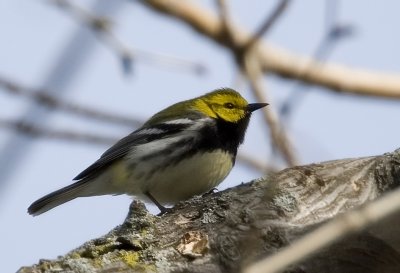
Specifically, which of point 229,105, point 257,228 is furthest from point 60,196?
point 257,228

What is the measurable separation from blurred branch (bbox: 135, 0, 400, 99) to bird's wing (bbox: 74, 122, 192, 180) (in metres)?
0.73

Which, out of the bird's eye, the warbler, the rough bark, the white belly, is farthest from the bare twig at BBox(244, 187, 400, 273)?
the bird's eye

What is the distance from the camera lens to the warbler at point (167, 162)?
195 inches

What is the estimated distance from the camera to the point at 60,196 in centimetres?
529

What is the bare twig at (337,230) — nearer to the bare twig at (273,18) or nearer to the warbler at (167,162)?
the bare twig at (273,18)

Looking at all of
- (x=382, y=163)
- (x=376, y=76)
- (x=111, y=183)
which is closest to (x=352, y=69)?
(x=376, y=76)

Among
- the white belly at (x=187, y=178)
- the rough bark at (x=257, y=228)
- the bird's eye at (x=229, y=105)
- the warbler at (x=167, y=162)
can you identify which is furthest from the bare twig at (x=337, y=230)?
the bird's eye at (x=229, y=105)

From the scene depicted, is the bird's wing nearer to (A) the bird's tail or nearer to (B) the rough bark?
(A) the bird's tail

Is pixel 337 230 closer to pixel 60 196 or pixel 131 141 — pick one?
pixel 60 196

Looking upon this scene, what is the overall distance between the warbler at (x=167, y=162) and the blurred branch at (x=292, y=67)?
1.38ft

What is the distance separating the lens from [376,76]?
5.93 metres

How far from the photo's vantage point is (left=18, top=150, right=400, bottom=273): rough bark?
8.36 ft

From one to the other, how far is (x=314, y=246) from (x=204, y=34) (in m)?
4.53

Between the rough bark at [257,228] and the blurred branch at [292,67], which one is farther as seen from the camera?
the blurred branch at [292,67]
